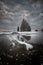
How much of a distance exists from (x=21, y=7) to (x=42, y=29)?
3.04ft

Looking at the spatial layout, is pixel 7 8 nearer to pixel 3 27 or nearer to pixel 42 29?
pixel 3 27

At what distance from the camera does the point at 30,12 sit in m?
3.05

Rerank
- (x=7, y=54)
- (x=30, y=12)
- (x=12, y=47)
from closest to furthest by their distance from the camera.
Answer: (x=7, y=54)
(x=12, y=47)
(x=30, y=12)

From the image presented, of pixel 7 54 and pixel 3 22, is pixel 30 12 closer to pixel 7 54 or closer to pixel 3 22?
pixel 3 22

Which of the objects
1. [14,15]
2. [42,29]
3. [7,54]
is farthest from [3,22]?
[42,29]

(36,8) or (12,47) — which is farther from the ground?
(36,8)

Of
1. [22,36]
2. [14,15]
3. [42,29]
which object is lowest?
[22,36]

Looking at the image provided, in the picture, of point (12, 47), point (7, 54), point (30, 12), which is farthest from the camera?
point (30, 12)

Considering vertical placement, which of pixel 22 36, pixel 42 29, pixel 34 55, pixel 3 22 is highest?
pixel 3 22

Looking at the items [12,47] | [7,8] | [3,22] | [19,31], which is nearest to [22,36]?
[19,31]

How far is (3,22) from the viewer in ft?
9.76

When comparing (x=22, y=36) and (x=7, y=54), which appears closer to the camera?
(x=7, y=54)

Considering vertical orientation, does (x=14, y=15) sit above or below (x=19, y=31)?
above

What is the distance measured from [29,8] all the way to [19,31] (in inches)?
28.9
